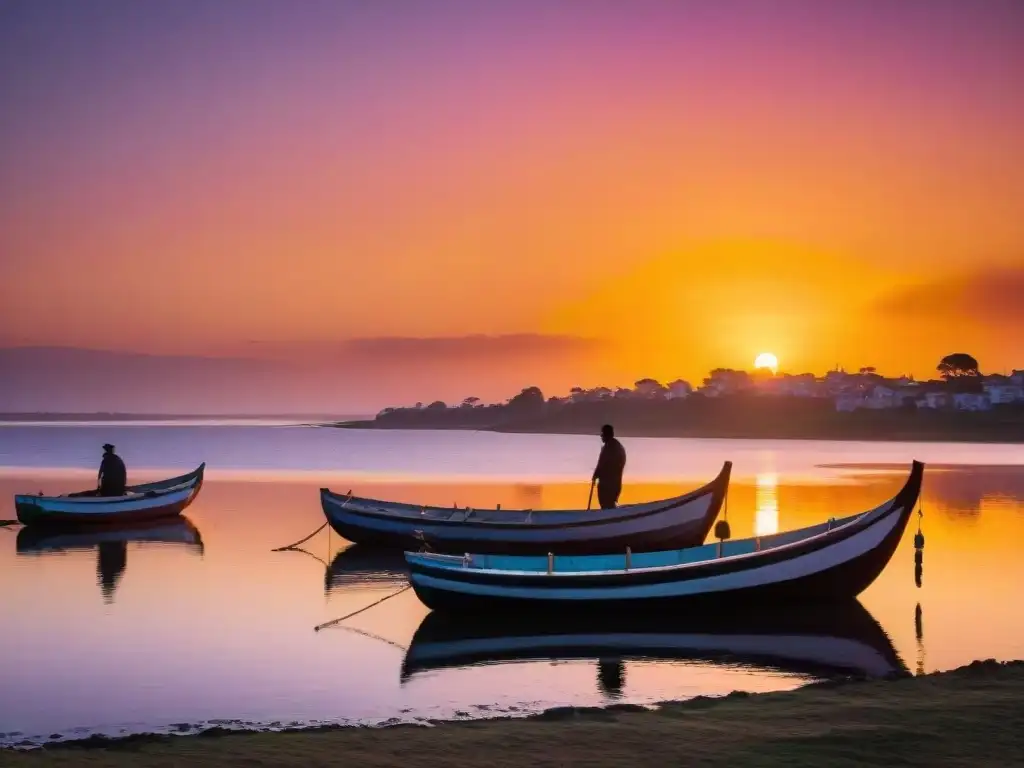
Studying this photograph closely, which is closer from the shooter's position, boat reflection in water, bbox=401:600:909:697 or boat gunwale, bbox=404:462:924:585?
boat reflection in water, bbox=401:600:909:697

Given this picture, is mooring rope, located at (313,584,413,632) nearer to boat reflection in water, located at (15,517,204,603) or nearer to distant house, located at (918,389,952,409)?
boat reflection in water, located at (15,517,204,603)

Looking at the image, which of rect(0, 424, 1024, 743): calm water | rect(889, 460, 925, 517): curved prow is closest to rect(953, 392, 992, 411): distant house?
rect(0, 424, 1024, 743): calm water

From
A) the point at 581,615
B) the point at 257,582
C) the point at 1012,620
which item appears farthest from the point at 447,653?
the point at 1012,620

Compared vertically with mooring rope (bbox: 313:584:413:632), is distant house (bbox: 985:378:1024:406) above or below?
above

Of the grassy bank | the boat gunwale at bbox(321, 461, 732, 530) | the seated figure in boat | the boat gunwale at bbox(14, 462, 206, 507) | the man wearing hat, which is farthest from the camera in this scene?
the man wearing hat

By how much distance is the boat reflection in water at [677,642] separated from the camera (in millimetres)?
14539

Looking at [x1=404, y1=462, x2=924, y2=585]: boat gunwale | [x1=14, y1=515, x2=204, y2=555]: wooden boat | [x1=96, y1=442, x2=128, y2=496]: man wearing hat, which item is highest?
[x1=96, y1=442, x2=128, y2=496]: man wearing hat

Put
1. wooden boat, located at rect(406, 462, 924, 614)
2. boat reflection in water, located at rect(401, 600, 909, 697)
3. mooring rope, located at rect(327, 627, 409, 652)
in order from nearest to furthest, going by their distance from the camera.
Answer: boat reflection in water, located at rect(401, 600, 909, 697) < mooring rope, located at rect(327, 627, 409, 652) < wooden boat, located at rect(406, 462, 924, 614)

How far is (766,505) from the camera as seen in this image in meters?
39.2

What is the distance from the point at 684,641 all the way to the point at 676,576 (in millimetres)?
1168

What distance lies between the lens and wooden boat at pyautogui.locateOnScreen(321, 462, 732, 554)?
914 inches

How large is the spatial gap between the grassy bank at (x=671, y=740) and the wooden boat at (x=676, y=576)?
5.52 m

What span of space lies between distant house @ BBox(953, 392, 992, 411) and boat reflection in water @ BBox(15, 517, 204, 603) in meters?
148

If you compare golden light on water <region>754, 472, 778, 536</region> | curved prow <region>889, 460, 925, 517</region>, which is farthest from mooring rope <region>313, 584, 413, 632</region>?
curved prow <region>889, 460, 925, 517</region>
